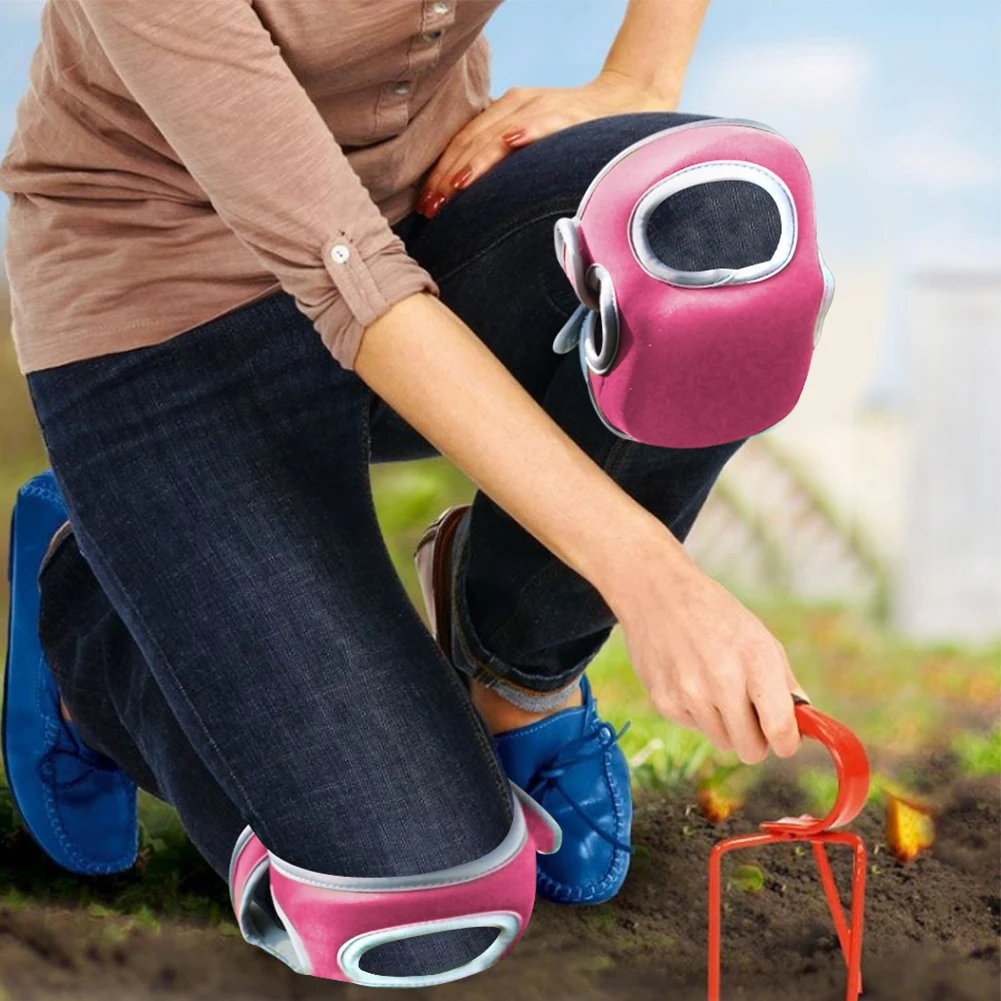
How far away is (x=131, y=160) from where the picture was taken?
1.17 metres

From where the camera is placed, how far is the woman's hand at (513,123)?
1290 mm

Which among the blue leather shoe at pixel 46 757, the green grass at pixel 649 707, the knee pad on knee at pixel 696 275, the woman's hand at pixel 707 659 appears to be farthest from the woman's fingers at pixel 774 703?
the blue leather shoe at pixel 46 757

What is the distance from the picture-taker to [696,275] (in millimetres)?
1060

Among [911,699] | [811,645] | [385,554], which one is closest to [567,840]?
[385,554]

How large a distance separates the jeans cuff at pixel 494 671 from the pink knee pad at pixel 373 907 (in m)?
0.19

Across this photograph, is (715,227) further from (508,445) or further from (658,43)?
(658,43)

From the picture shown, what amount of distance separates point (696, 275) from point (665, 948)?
1.93ft

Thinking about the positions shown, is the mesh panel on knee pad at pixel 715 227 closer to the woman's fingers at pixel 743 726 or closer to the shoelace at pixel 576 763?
the woman's fingers at pixel 743 726

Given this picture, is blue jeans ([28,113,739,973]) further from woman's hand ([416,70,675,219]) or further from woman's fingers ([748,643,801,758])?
woman's fingers ([748,643,801,758])

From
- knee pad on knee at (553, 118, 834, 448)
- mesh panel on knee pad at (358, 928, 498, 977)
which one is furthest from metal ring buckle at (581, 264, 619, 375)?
mesh panel on knee pad at (358, 928, 498, 977)

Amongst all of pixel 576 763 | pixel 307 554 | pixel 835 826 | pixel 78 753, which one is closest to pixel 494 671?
pixel 576 763

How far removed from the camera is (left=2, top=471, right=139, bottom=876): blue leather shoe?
4.64ft

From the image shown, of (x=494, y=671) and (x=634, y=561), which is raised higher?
(x=634, y=561)

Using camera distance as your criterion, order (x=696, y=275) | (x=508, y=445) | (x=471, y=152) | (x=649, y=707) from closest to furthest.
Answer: (x=508, y=445) < (x=696, y=275) < (x=471, y=152) < (x=649, y=707)
